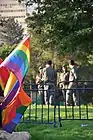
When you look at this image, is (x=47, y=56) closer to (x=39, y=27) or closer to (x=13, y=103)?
(x=39, y=27)

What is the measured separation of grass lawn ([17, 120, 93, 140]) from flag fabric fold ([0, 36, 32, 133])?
0.78m

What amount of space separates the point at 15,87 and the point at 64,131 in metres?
1.97

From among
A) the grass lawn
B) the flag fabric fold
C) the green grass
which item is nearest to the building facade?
the green grass

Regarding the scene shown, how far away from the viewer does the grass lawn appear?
7245 mm

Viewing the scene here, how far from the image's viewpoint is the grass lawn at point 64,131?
7245mm

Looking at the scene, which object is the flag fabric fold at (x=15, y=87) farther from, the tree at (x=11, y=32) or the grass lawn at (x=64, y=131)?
the tree at (x=11, y=32)

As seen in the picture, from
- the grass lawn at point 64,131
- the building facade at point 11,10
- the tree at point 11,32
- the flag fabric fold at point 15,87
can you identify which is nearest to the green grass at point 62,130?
the grass lawn at point 64,131

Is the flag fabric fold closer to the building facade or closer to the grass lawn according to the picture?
the grass lawn

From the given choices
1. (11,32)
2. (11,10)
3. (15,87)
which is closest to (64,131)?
(15,87)

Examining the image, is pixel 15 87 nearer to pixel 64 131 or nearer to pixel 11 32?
pixel 64 131

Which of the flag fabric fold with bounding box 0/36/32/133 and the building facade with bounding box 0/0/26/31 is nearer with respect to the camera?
A: the flag fabric fold with bounding box 0/36/32/133

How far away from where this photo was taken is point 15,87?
6.43 m

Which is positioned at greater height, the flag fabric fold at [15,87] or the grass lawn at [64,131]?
the flag fabric fold at [15,87]

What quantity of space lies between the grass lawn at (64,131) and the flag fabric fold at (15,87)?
0.78 m
